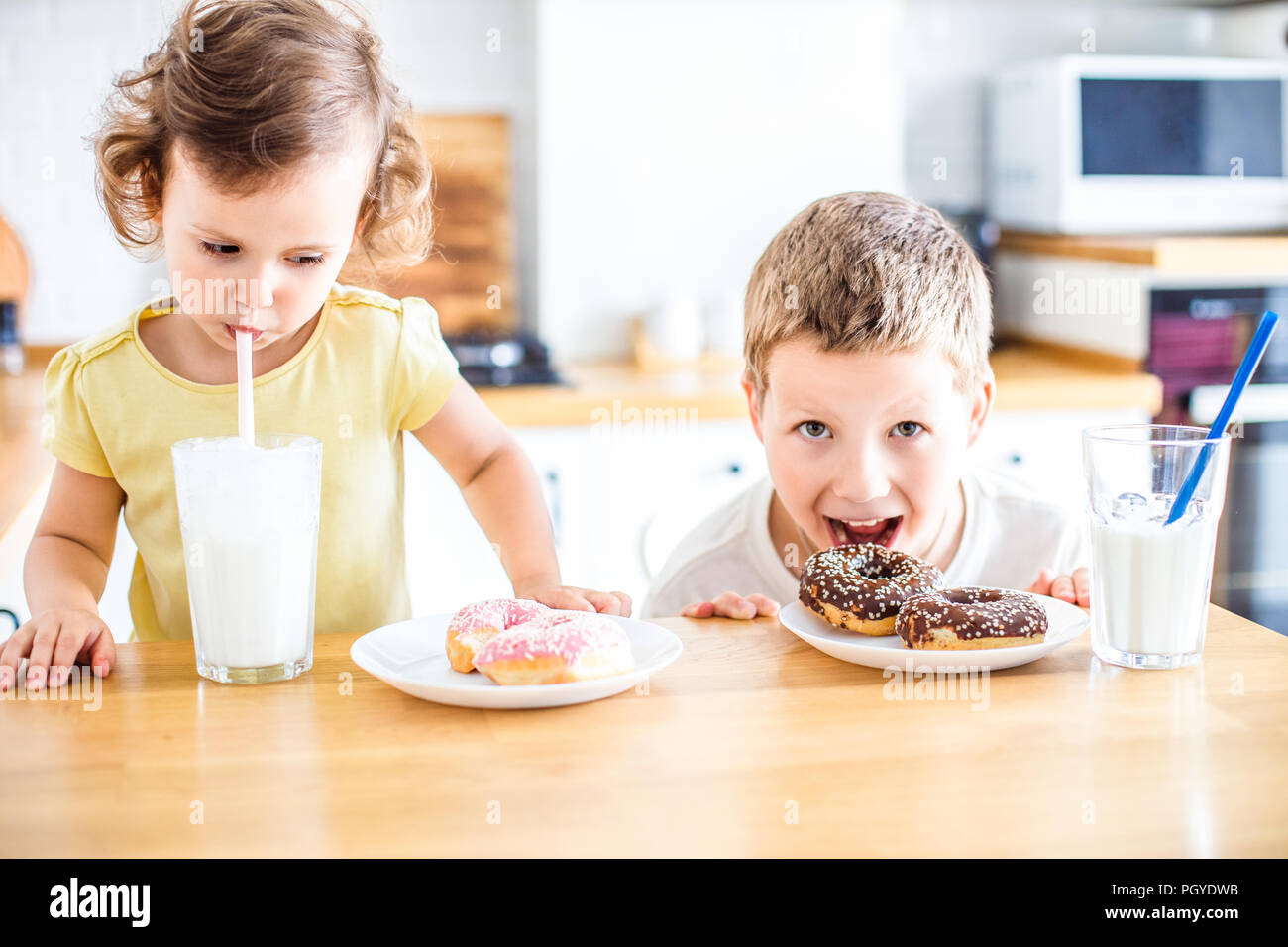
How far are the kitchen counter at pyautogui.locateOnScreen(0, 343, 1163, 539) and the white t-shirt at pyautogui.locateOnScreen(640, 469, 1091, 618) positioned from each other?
3.07 ft

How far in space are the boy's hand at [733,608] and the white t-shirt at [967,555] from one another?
297 millimetres

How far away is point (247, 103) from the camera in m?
1.03

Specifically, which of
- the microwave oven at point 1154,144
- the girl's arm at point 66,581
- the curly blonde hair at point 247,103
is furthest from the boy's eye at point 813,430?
the microwave oven at point 1154,144

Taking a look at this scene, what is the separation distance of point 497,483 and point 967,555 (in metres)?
0.48

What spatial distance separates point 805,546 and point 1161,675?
0.54 metres

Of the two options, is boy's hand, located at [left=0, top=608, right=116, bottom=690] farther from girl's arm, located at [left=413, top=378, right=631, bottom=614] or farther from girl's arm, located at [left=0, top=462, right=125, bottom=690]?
girl's arm, located at [left=413, top=378, right=631, bottom=614]

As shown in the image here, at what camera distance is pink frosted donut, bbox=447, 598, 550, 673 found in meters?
0.82

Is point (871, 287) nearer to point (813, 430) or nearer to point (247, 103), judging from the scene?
point (813, 430)

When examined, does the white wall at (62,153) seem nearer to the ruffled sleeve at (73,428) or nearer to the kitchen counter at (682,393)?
the kitchen counter at (682,393)

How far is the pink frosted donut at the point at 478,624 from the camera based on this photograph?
82cm
